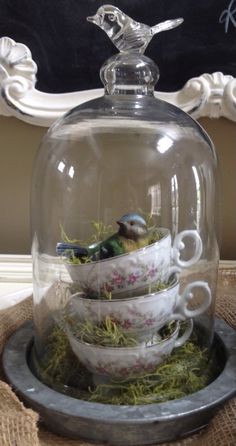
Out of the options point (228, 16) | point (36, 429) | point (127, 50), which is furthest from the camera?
point (228, 16)

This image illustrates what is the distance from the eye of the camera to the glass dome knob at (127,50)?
46 centimetres

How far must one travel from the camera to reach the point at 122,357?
0.44 meters

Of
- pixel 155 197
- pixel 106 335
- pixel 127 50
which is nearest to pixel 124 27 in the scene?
pixel 127 50

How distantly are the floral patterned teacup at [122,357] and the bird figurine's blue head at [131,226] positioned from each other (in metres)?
0.09

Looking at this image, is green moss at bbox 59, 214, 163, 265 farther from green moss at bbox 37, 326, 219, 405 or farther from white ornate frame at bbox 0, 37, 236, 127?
white ornate frame at bbox 0, 37, 236, 127

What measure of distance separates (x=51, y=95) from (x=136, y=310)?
1.09 ft

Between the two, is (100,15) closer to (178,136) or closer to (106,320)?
(178,136)

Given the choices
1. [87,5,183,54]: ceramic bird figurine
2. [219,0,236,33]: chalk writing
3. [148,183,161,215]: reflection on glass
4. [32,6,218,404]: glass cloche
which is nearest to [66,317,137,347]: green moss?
[32,6,218,404]: glass cloche

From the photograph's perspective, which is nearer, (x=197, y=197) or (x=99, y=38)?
(x=197, y=197)

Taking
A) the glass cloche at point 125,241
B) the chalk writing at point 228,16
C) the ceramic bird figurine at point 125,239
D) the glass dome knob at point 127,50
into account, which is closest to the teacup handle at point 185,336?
the glass cloche at point 125,241

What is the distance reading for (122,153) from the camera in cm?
50

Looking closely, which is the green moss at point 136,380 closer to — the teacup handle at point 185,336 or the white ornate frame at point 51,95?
the teacup handle at point 185,336

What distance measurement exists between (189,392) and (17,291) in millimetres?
279

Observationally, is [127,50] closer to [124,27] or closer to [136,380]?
[124,27]
